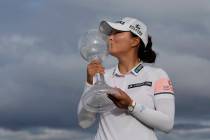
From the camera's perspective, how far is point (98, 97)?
17.7 ft

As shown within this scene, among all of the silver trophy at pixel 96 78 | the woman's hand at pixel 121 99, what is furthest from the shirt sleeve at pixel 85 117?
the woman's hand at pixel 121 99

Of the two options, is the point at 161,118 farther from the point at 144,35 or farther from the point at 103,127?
the point at 144,35

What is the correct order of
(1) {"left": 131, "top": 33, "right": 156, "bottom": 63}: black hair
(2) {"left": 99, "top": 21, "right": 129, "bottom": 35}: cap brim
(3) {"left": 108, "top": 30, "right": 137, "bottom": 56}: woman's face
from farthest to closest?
(1) {"left": 131, "top": 33, "right": 156, "bottom": 63}: black hair → (2) {"left": 99, "top": 21, "right": 129, "bottom": 35}: cap brim → (3) {"left": 108, "top": 30, "right": 137, "bottom": 56}: woman's face

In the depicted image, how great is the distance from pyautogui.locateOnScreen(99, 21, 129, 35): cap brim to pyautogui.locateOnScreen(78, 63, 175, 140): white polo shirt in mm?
472

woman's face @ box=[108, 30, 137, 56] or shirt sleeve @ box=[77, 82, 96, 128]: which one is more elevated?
woman's face @ box=[108, 30, 137, 56]

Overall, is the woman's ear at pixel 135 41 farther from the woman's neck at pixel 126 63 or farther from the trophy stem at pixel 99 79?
the trophy stem at pixel 99 79

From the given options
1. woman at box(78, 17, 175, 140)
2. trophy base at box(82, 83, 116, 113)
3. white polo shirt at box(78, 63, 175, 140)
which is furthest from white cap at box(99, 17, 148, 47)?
trophy base at box(82, 83, 116, 113)


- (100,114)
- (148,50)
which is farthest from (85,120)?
(148,50)

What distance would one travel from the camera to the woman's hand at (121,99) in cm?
505

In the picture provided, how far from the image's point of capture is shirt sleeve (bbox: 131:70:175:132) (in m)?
5.16

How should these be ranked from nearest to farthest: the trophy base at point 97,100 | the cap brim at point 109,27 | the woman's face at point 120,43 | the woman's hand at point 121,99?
the woman's hand at point 121,99
the trophy base at point 97,100
the woman's face at point 120,43
the cap brim at point 109,27

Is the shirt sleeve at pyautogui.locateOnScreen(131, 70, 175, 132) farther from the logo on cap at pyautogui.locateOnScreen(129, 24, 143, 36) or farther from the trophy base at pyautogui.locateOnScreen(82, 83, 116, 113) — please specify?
the logo on cap at pyautogui.locateOnScreen(129, 24, 143, 36)

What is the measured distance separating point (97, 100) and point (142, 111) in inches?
21.3

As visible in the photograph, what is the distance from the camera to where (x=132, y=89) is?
18.1 feet
